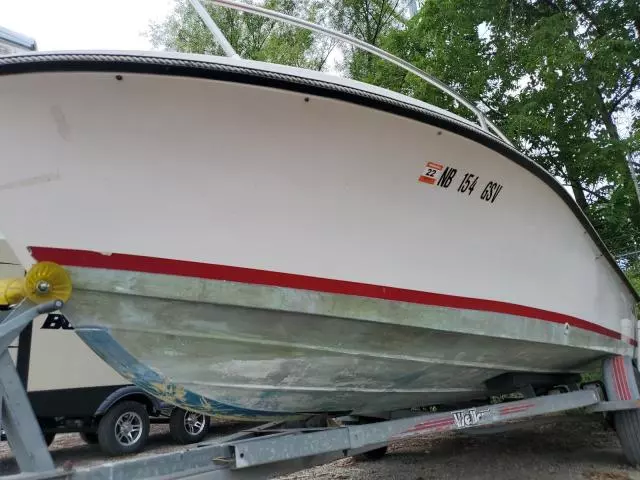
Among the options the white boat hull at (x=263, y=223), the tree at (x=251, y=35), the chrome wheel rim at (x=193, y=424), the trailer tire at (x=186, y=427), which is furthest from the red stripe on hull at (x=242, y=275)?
the tree at (x=251, y=35)

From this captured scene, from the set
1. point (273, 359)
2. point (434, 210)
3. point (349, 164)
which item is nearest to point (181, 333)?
point (273, 359)

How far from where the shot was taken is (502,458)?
4.63 meters

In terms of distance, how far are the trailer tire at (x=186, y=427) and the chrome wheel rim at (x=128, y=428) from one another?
0.50m

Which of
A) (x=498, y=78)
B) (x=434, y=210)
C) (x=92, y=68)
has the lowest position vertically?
(x=434, y=210)

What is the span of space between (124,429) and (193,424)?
934mm

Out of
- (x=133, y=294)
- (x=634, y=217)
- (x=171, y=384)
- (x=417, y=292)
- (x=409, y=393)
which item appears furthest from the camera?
(x=634, y=217)

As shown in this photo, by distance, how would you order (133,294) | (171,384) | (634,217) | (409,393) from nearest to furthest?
(133,294) < (171,384) < (409,393) < (634,217)

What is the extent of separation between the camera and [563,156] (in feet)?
28.0

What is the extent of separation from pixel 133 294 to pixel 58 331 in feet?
12.2

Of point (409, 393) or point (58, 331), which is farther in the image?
point (58, 331)

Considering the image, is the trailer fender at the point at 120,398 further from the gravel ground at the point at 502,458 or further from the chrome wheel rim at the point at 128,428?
the gravel ground at the point at 502,458

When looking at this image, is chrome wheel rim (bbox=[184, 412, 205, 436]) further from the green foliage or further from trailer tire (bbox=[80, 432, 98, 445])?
the green foliage

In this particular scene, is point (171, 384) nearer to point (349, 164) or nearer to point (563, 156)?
point (349, 164)

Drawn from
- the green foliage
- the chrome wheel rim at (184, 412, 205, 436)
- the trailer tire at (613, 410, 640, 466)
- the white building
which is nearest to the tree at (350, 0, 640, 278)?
the green foliage
